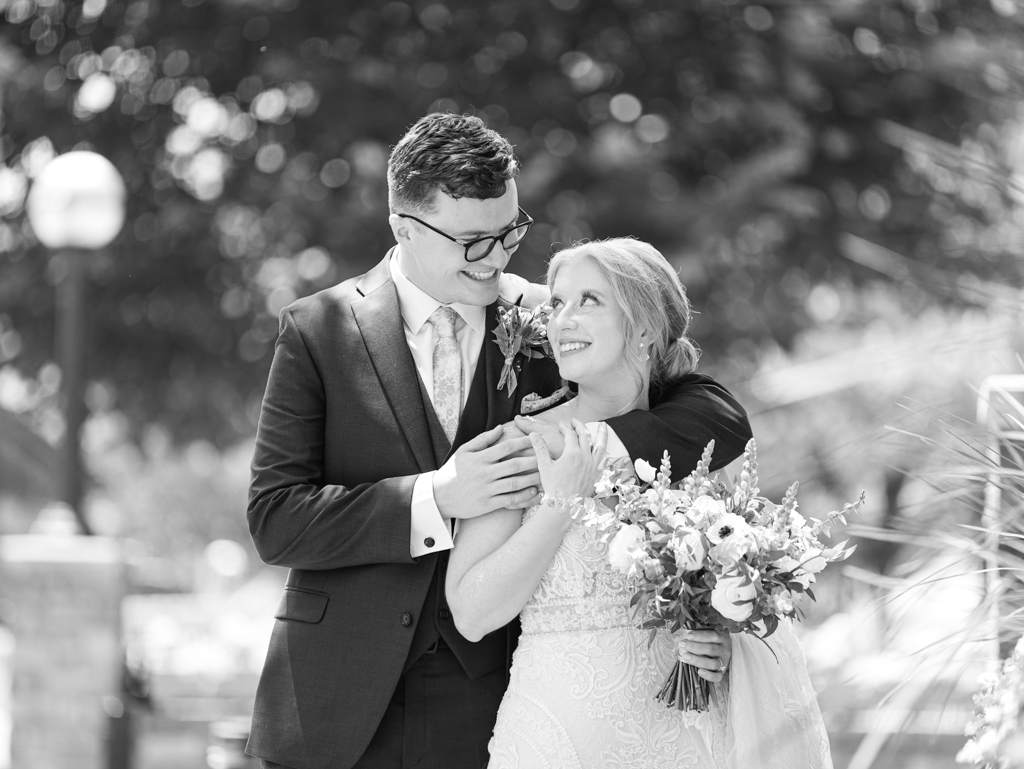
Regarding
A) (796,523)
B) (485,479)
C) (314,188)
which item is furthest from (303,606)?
(314,188)

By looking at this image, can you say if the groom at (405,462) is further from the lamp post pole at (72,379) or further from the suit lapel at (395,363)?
the lamp post pole at (72,379)

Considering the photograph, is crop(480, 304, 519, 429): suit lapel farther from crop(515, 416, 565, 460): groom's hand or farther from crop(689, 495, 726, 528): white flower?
crop(689, 495, 726, 528): white flower

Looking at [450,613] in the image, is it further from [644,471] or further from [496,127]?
[496,127]

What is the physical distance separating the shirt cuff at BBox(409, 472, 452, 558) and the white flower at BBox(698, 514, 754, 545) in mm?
616

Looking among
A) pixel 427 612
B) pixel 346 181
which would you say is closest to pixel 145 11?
pixel 346 181

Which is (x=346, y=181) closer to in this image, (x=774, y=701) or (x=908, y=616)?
(x=774, y=701)

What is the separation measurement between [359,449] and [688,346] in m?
0.86

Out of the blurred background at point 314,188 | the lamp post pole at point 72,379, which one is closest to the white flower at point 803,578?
the blurred background at point 314,188

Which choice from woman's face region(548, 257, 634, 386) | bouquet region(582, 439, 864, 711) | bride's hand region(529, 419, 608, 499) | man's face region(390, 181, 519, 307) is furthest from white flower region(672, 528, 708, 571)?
man's face region(390, 181, 519, 307)

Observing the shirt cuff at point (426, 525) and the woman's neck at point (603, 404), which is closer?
the shirt cuff at point (426, 525)

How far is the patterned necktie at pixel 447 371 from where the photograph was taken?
309cm

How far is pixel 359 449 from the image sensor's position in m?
3.00

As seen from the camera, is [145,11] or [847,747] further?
[145,11]

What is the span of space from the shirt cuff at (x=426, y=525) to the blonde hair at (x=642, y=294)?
0.59 m
